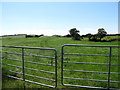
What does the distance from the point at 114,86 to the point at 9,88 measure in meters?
3.02

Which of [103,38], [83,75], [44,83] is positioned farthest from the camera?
[103,38]

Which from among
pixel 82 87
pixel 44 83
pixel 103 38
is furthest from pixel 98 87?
pixel 103 38

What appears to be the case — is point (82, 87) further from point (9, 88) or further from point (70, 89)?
point (9, 88)

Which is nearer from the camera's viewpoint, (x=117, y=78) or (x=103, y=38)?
(x=117, y=78)

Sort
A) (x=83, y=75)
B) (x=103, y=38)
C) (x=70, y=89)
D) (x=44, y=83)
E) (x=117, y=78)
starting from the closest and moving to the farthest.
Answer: (x=70, y=89) < (x=44, y=83) < (x=117, y=78) < (x=83, y=75) < (x=103, y=38)

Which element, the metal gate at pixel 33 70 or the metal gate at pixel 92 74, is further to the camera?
the metal gate at pixel 33 70

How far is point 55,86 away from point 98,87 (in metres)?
1.21

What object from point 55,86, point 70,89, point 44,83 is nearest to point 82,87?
point 70,89

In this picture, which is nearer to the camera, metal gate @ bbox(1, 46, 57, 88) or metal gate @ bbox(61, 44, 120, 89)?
metal gate @ bbox(61, 44, 120, 89)

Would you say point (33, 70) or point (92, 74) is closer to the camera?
point (92, 74)

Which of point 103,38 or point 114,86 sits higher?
point 103,38

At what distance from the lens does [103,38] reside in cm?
1977

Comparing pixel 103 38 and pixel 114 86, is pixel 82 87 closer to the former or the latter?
pixel 114 86

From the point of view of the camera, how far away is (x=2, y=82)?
4.44m
